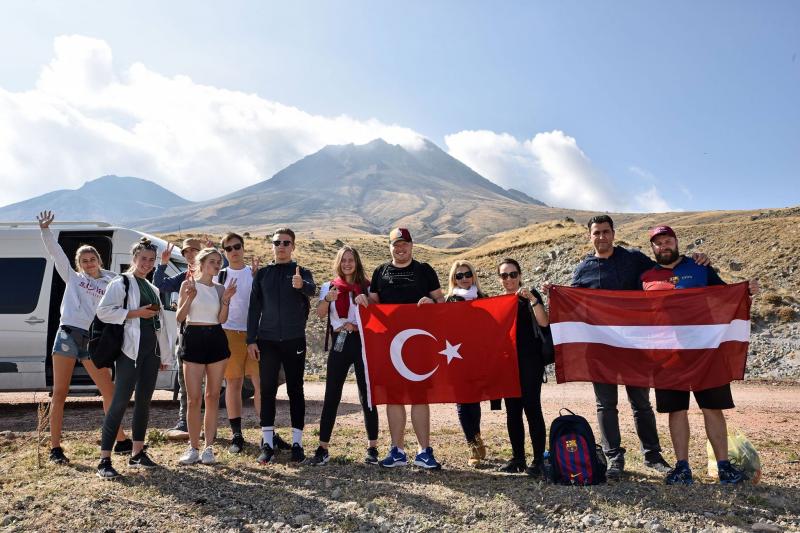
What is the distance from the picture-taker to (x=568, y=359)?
6332mm

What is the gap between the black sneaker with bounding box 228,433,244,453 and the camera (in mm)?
6962

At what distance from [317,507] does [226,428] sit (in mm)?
3862

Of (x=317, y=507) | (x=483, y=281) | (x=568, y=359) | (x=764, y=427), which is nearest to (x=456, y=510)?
(x=317, y=507)

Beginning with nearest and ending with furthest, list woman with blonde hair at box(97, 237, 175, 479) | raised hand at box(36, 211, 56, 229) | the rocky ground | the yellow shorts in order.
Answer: the rocky ground → woman with blonde hair at box(97, 237, 175, 479) → raised hand at box(36, 211, 56, 229) → the yellow shorts

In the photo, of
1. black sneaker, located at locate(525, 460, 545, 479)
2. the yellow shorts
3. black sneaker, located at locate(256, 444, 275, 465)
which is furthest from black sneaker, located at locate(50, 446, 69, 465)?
black sneaker, located at locate(525, 460, 545, 479)

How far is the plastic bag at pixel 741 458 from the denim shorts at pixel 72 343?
627 centimetres

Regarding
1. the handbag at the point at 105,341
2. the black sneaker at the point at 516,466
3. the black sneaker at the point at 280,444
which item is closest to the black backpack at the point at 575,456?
the black sneaker at the point at 516,466

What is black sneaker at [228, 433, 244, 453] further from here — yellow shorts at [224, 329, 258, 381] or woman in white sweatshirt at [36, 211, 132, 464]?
woman in white sweatshirt at [36, 211, 132, 464]

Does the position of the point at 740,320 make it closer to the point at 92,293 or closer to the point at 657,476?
the point at 657,476

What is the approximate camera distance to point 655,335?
6.20 m

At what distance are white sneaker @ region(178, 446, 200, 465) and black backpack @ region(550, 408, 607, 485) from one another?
3488 millimetres

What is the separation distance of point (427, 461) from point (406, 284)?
5.77 ft

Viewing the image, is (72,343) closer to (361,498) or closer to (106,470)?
(106,470)

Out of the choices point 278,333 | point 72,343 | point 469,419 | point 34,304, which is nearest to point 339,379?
point 278,333
